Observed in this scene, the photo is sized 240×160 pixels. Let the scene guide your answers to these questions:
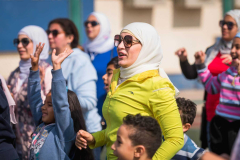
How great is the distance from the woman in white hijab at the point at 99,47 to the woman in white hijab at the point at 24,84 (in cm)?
66

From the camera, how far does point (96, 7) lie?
325 inches

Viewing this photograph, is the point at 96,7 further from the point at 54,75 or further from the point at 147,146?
the point at 147,146

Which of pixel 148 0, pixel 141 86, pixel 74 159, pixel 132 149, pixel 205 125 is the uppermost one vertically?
pixel 148 0

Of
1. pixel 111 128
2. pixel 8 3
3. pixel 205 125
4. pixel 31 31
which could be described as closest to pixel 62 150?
pixel 111 128

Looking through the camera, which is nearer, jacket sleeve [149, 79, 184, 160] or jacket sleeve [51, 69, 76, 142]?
jacket sleeve [149, 79, 184, 160]

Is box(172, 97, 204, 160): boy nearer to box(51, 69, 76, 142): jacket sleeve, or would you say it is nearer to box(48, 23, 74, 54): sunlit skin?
box(51, 69, 76, 142): jacket sleeve

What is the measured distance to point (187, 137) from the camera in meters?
2.74

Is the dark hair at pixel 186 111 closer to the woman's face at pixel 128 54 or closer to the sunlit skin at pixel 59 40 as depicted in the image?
the woman's face at pixel 128 54

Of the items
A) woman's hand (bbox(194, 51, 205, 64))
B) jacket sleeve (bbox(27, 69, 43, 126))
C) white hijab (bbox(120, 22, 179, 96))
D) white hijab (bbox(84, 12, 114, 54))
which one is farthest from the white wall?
white hijab (bbox(120, 22, 179, 96))

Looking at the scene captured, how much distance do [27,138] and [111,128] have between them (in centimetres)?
140

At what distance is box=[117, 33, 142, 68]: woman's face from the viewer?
7.49 ft

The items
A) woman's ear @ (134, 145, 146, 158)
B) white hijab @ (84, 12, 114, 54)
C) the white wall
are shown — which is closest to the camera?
woman's ear @ (134, 145, 146, 158)

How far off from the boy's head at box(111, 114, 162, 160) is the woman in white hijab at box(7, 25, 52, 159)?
1.60 meters

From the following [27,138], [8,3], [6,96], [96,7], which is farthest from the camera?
[96,7]
